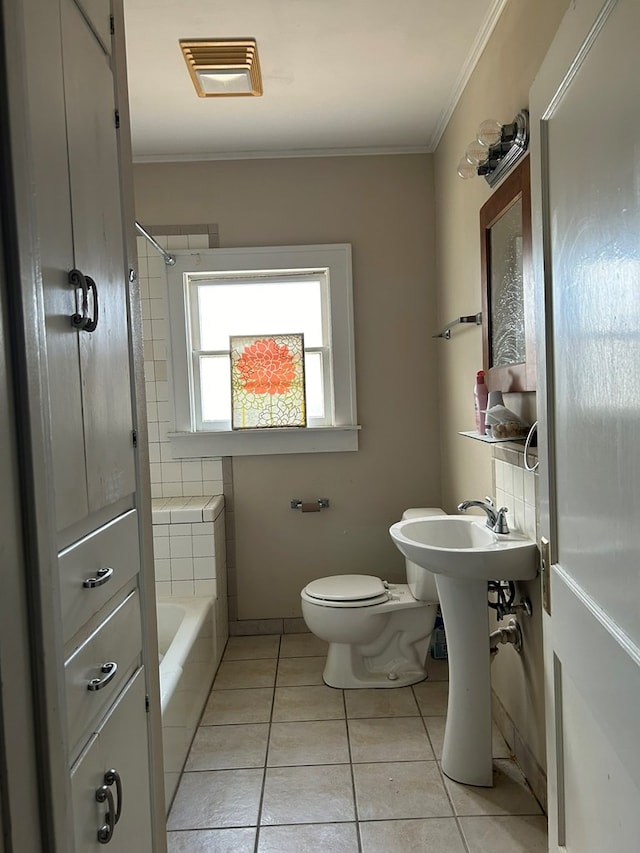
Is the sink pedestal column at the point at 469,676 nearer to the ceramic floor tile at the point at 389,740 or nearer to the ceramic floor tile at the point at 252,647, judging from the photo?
the ceramic floor tile at the point at 389,740

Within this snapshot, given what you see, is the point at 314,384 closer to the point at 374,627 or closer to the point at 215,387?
the point at 215,387

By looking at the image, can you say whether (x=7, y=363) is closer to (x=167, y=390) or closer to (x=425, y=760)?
(x=425, y=760)

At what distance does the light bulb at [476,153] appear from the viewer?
2150mm

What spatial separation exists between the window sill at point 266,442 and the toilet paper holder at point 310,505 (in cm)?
27

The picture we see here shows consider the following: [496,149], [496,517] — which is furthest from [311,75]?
[496,517]

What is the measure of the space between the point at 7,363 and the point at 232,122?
266 cm

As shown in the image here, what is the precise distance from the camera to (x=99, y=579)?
1.15 metres

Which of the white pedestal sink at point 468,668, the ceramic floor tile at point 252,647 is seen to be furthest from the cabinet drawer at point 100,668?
the ceramic floor tile at point 252,647

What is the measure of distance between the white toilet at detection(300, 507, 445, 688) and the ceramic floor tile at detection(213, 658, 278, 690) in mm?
282

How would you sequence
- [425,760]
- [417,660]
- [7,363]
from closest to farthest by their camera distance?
1. [7,363]
2. [425,760]
3. [417,660]

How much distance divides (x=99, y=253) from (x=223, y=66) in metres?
1.63

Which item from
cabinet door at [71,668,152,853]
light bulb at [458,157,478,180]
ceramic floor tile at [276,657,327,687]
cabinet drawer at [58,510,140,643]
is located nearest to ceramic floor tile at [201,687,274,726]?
ceramic floor tile at [276,657,327,687]

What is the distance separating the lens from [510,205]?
2100 mm

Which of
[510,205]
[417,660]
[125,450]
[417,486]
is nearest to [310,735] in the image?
[417,660]
